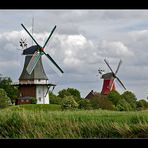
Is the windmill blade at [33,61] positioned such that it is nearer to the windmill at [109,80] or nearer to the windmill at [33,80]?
the windmill at [33,80]

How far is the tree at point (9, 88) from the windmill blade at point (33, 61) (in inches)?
161

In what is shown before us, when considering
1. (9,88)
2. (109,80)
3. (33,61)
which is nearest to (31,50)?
(33,61)

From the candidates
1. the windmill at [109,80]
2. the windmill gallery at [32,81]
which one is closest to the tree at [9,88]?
the windmill gallery at [32,81]

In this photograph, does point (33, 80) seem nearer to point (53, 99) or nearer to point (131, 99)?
point (53, 99)

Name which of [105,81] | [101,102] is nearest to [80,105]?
[101,102]

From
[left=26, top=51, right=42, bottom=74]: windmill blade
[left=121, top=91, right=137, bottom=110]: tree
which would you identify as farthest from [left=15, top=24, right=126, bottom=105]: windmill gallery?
[left=121, top=91, right=137, bottom=110]: tree

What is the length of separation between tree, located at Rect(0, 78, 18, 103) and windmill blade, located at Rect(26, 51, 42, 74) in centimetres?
408

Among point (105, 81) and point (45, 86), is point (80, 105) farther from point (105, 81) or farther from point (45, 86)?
point (105, 81)

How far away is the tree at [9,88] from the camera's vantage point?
149 ft

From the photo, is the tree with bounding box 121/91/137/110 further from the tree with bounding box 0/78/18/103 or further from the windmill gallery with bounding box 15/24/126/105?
the tree with bounding box 0/78/18/103
